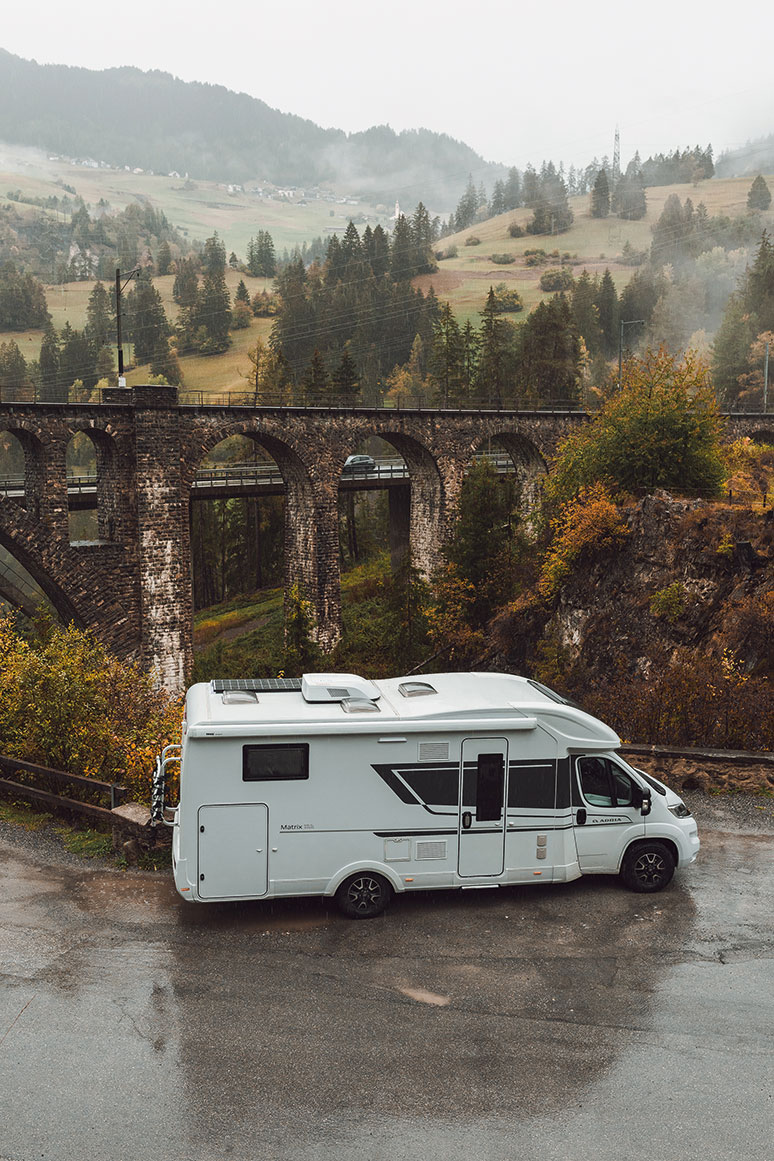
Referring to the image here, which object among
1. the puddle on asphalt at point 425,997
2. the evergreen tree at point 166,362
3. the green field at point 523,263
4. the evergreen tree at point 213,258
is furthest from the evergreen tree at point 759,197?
the puddle on asphalt at point 425,997

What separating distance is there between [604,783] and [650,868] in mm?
1202

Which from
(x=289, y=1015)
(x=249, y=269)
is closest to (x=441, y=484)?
(x=289, y=1015)

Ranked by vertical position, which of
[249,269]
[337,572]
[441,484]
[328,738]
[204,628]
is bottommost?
[204,628]

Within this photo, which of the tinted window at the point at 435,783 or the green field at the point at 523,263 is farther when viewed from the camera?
the green field at the point at 523,263

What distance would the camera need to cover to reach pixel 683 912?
10648mm

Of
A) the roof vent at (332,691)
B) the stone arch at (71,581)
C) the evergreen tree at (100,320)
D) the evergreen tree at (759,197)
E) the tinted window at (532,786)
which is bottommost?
the stone arch at (71,581)

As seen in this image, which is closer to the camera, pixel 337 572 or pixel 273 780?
pixel 273 780

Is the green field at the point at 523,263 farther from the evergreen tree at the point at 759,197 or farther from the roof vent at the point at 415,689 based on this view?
the roof vent at the point at 415,689

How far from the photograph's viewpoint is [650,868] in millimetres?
11078

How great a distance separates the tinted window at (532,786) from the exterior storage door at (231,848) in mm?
2769

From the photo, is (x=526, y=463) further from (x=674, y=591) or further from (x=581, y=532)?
(x=674, y=591)

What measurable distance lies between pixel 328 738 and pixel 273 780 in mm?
737

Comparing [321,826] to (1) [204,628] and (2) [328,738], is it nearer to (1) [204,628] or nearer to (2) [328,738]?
(2) [328,738]

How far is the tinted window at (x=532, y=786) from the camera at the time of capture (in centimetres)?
1043
